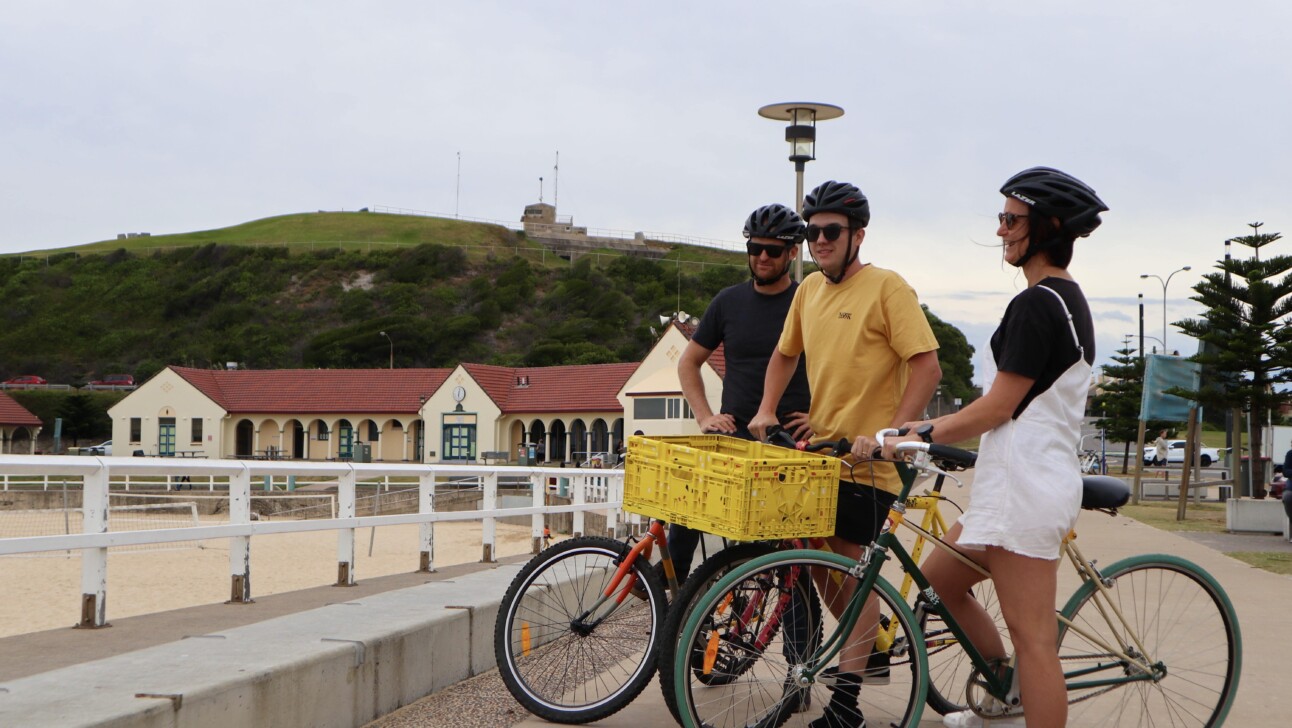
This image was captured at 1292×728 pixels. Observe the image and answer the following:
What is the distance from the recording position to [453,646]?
19.8 feet

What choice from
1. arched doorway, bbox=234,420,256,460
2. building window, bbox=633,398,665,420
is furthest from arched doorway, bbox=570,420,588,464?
arched doorway, bbox=234,420,256,460

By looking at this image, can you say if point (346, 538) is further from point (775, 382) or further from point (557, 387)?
point (557, 387)

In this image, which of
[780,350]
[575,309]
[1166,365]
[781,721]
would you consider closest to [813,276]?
[780,350]

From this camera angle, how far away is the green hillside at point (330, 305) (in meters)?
120

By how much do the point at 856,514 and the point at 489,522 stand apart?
7252 millimetres

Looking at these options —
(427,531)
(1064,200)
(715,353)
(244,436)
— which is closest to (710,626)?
(1064,200)

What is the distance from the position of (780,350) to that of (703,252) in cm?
19187

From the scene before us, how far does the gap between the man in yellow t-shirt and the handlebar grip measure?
1.88 ft

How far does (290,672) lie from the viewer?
175 inches

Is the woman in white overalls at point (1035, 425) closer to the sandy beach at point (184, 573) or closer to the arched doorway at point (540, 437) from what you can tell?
Answer: the sandy beach at point (184, 573)

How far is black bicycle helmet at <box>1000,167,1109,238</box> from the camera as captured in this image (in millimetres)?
3914

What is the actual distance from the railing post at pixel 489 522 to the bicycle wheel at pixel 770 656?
23.1 ft

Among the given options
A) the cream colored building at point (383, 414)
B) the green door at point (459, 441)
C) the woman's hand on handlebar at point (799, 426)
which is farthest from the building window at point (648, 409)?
the woman's hand on handlebar at point (799, 426)

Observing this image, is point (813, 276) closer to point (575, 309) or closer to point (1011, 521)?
point (1011, 521)
